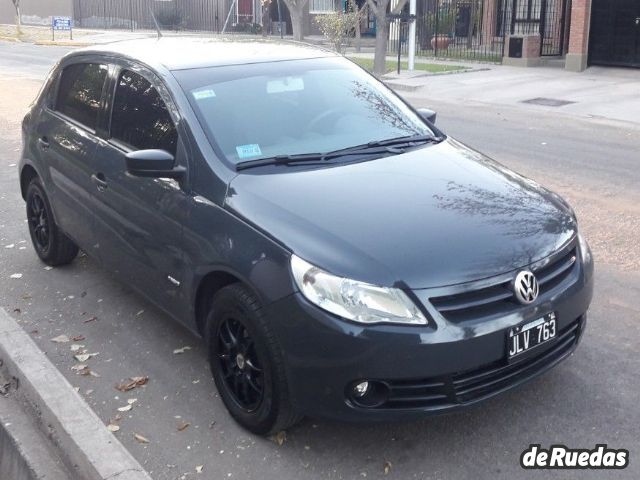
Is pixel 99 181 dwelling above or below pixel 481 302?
above

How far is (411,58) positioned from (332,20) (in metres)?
4.37

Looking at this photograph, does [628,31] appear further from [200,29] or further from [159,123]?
[200,29]

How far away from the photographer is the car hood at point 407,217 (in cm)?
328

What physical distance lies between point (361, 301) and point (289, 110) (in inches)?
65.8

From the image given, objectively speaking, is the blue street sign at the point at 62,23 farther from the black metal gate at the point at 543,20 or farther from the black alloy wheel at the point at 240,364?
the black alloy wheel at the point at 240,364

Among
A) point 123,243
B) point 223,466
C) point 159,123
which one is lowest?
point 223,466

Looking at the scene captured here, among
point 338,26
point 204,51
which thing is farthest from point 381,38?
point 204,51

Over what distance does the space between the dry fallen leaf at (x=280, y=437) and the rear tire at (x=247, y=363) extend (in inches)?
2.9

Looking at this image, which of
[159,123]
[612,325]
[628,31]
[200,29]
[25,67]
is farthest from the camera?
[200,29]

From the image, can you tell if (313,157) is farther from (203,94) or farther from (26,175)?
(26,175)

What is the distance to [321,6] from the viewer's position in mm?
40531

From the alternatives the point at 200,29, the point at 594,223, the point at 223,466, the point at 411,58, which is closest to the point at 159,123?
the point at 223,466

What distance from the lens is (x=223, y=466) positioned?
352 centimetres

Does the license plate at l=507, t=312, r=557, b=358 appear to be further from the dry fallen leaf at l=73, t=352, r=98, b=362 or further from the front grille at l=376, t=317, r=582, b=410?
the dry fallen leaf at l=73, t=352, r=98, b=362
